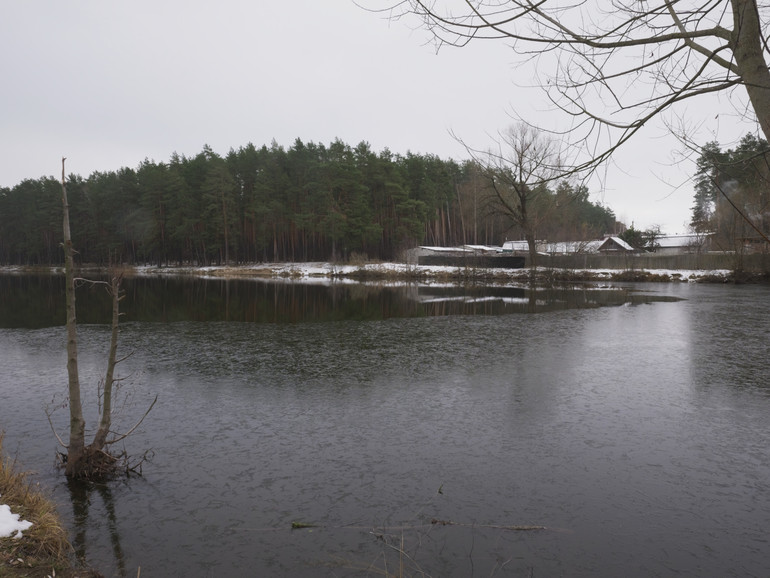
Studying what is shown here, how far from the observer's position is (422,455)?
640 cm

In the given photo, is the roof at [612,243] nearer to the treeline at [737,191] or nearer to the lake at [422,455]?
the treeline at [737,191]

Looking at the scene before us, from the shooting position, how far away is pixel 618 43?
2.54 m

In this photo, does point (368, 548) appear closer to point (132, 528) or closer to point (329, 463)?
point (329, 463)

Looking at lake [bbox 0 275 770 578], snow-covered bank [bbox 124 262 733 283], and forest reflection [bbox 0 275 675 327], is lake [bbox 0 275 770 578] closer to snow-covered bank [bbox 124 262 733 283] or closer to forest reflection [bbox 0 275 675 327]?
forest reflection [bbox 0 275 675 327]

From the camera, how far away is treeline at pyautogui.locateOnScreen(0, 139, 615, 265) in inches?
2292

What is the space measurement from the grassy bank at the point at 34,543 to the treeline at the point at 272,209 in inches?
2025

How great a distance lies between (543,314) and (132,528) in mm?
17762

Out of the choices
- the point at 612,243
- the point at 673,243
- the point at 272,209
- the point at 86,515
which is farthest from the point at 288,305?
the point at 673,243

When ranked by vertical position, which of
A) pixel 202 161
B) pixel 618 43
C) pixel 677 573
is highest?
pixel 202 161

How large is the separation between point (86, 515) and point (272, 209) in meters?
57.6

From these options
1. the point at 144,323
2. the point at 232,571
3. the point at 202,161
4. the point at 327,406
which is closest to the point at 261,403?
the point at 327,406

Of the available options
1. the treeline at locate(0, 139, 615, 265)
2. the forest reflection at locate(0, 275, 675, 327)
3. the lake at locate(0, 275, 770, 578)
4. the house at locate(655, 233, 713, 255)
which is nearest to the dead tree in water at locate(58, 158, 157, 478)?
the lake at locate(0, 275, 770, 578)

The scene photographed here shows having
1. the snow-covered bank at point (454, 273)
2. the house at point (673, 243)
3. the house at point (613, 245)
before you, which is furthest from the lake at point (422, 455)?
the house at point (673, 243)

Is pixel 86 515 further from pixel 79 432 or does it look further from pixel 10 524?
pixel 79 432
